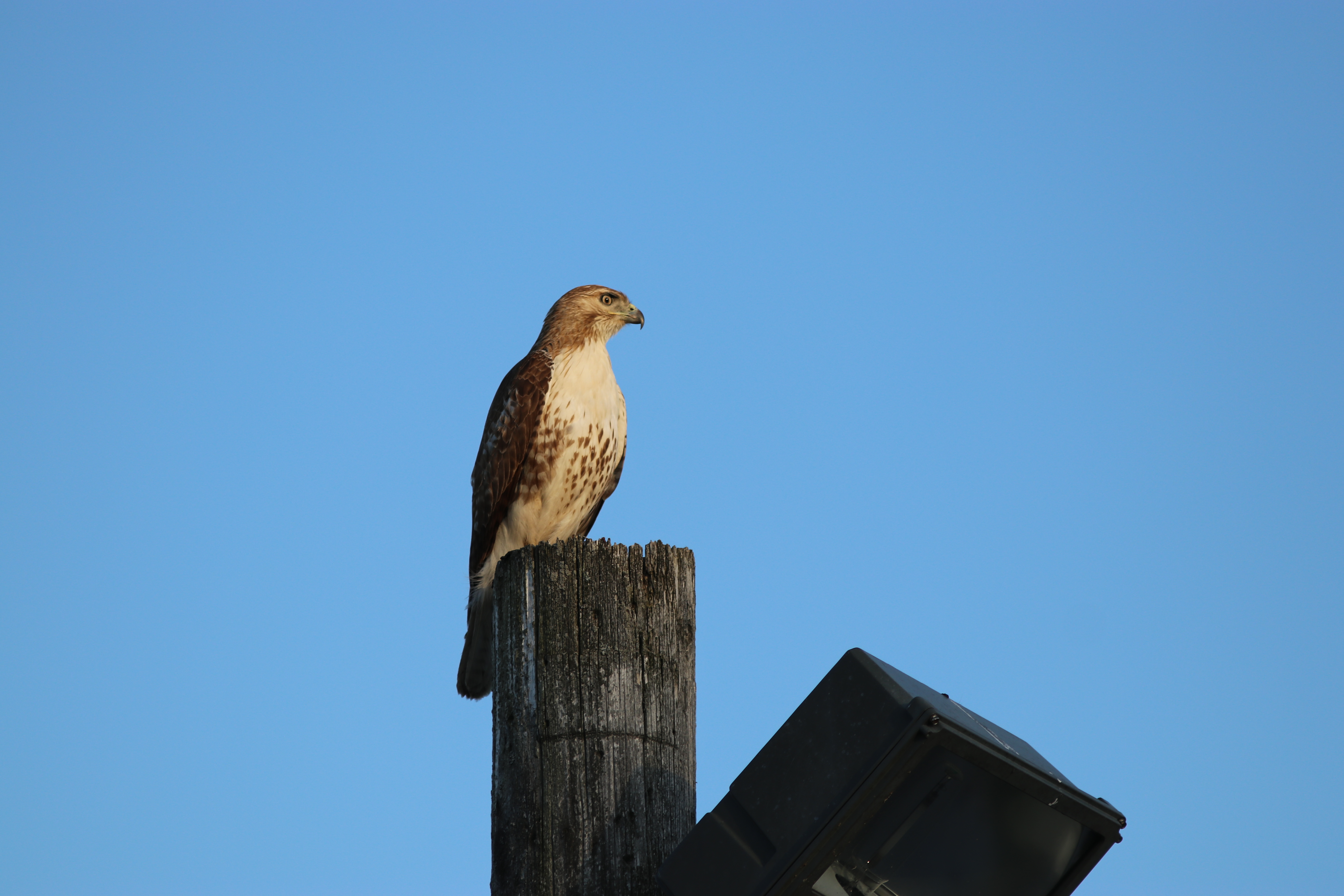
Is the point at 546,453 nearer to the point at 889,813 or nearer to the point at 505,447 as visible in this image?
the point at 505,447

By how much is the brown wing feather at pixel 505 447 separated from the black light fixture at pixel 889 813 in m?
3.72

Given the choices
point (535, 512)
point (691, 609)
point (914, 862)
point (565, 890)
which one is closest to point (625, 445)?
point (535, 512)

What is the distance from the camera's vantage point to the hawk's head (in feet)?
20.9

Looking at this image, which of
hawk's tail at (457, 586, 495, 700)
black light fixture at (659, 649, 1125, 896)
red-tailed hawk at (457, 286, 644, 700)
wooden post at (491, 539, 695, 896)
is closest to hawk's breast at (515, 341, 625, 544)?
red-tailed hawk at (457, 286, 644, 700)

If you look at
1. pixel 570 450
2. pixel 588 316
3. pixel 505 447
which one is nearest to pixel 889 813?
pixel 570 450

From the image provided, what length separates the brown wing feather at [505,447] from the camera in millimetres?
5859

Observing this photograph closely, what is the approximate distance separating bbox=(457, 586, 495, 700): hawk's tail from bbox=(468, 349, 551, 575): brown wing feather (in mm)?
732

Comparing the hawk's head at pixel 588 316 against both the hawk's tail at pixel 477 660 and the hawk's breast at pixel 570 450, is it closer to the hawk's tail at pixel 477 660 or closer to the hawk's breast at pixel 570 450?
the hawk's breast at pixel 570 450

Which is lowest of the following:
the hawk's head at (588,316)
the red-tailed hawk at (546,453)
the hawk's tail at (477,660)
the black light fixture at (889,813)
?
the black light fixture at (889,813)

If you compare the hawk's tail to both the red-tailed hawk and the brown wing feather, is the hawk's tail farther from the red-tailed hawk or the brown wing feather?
the brown wing feather

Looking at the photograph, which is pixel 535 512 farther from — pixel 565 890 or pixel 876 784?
pixel 876 784

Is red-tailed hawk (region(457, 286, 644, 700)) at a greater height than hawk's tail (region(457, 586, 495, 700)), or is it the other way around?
red-tailed hawk (region(457, 286, 644, 700))

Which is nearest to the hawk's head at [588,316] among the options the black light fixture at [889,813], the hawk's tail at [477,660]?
the hawk's tail at [477,660]

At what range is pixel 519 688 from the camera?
9.39 feet
